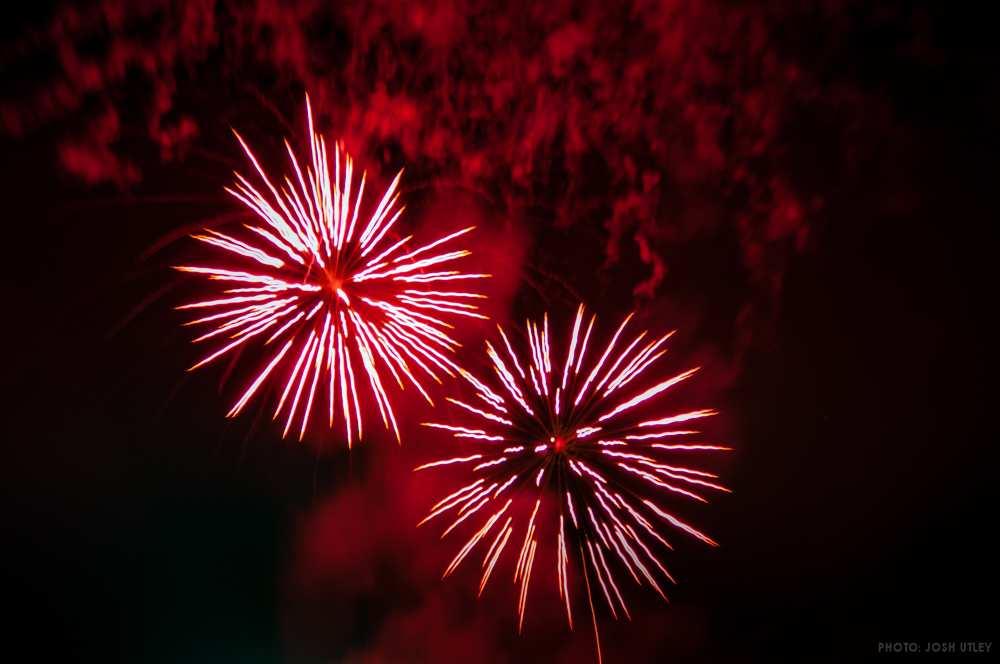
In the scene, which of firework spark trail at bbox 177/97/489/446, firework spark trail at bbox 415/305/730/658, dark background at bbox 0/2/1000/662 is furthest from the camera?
firework spark trail at bbox 415/305/730/658

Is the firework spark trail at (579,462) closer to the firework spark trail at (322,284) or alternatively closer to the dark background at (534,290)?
the dark background at (534,290)

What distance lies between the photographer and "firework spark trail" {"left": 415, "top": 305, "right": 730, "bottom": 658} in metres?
4.55

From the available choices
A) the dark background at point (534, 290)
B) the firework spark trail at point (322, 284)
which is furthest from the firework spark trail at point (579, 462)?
the firework spark trail at point (322, 284)

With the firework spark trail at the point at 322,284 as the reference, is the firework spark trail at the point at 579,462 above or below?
Answer: below

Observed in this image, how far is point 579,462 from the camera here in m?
4.54

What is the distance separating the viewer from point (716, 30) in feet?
14.4

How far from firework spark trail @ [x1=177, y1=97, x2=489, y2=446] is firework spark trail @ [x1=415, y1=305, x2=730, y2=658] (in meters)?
0.72

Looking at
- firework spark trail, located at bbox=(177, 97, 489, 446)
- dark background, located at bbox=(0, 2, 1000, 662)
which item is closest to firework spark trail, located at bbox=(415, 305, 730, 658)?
dark background, located at bbox=(0, 2, 1000, 662)

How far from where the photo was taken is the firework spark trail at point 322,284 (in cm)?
391

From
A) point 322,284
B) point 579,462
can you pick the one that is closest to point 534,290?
point 579,462

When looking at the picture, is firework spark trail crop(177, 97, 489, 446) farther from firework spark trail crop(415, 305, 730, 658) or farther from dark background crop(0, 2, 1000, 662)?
firework spark trail crop(415, 305, 730, 658)

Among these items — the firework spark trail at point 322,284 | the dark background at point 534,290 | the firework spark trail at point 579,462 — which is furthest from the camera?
the firework spark trail at point 579,462

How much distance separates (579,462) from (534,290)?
59.4 inches

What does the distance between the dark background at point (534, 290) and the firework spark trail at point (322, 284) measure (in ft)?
0.89
